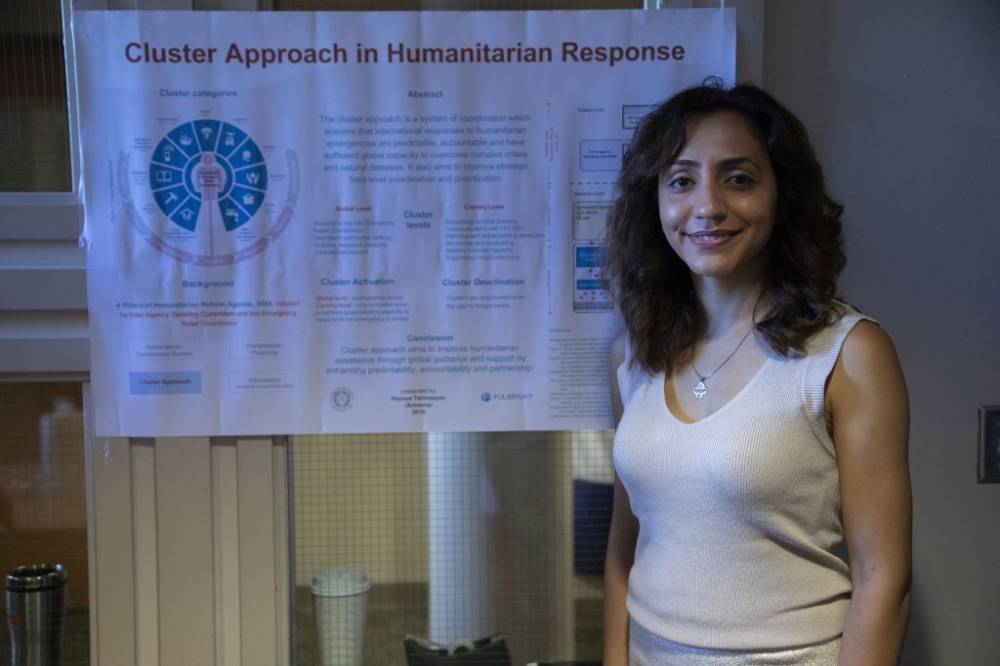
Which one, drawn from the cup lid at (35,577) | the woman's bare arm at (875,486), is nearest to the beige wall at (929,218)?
the woman's bare arm at (875,486)

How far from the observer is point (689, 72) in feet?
4.42

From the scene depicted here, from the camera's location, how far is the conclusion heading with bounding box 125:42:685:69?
52.4 inches

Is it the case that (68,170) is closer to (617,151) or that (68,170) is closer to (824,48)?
(617,151)

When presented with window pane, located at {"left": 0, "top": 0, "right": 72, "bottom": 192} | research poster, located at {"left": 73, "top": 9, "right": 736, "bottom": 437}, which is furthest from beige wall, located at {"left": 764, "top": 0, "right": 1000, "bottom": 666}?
window pane, located at {"left": 0, "top": 0, "right": 72, "bottom": 192}

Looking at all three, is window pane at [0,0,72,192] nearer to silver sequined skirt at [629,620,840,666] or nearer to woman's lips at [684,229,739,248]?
woman's lips at [684,229,739,248]

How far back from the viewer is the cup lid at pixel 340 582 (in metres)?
1.45

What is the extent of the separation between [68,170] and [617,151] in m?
0.92

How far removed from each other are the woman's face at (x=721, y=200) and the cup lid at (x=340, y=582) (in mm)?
794

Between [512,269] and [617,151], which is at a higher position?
[617,151]

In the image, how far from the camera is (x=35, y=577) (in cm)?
143

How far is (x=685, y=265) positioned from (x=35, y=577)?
121cm

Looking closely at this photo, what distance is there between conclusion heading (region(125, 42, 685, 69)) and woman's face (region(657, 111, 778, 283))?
10.1 inches

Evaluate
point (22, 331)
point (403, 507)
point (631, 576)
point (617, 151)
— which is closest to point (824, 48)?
point (617, 151)

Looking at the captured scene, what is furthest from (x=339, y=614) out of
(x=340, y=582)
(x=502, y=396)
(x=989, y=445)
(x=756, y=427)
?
(x=989, y=445)
